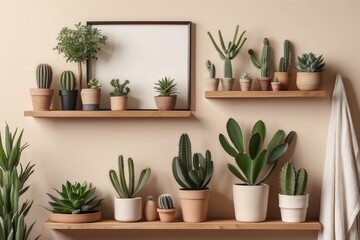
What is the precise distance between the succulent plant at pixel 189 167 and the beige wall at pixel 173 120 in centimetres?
9

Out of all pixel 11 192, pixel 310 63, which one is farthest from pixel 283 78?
pixel 11 192

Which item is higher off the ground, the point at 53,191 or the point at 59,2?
the point at 59,2

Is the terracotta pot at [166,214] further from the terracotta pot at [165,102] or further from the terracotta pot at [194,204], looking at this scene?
the terracotta pot at [165,102]

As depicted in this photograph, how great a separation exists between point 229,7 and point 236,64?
10.9 inches

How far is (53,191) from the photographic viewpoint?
3488 millimetres

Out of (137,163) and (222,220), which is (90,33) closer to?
(137,163)

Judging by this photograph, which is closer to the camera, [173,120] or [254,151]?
[254,151]

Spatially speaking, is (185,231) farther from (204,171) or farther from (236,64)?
(236,64)

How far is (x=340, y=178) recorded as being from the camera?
131 inches

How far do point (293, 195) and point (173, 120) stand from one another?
2.23ft

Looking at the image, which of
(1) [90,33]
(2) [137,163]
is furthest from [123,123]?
(1) [90,33]

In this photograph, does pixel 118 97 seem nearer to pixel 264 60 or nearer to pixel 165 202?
pixel 165 202

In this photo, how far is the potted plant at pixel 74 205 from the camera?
3.31 m

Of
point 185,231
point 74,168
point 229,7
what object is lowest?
point 185,231
